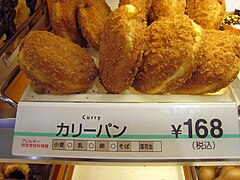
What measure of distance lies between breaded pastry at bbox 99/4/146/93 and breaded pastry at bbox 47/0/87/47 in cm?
14

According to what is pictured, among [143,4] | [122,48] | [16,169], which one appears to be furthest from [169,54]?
[16,169]

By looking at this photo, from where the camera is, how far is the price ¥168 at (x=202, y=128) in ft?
1.96

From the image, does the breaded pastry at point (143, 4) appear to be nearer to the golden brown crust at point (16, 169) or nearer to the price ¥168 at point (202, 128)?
the price ¥168 at point (202, 128)

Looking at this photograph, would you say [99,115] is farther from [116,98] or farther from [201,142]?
[201,142]

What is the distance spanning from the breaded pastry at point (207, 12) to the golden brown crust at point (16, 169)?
27.6 inches

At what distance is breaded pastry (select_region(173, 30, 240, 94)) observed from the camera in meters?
0.63

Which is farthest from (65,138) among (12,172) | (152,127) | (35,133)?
(12,172)

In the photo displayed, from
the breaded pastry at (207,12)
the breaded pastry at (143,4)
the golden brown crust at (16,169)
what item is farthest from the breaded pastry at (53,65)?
the golden brown crust at (16,169)

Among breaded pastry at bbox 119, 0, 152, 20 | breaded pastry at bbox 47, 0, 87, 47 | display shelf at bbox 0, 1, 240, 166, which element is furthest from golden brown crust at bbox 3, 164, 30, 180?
breaded pastry at bbox 119, 0, 152, 20

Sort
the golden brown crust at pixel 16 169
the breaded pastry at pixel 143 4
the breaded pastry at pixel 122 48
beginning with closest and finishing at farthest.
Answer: the breaded pastry at pixel 122 48 → the breaded pastry at pixel 143 4 → the golden brown crust at pixel 16 169

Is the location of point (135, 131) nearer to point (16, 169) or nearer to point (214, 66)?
point (214, 66)

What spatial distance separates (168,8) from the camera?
72cm

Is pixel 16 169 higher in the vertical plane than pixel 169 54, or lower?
lower

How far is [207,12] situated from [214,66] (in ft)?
0.58
